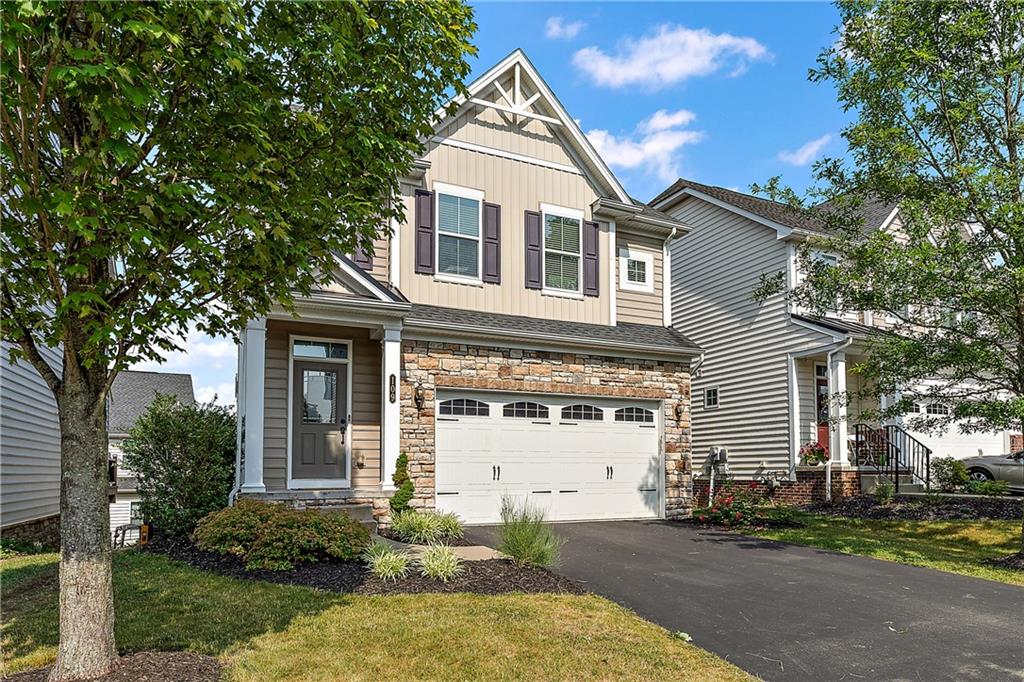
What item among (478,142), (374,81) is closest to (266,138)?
(374,81)

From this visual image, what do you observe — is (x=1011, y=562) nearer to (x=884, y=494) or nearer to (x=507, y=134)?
(x=884, y=494)

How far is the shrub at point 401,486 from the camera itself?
11.1 metres

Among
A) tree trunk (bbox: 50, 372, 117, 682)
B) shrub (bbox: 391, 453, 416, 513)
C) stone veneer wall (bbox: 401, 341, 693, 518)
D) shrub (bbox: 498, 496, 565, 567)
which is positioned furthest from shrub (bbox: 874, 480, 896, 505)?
tree trunk (bbox: 50, 372, 117, 682)

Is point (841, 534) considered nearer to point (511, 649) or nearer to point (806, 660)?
point (806, 660)

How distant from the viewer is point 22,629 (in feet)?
18.3

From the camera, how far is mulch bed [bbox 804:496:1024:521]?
13242 millimetres

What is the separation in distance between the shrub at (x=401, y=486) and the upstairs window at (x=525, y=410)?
2.29 meters

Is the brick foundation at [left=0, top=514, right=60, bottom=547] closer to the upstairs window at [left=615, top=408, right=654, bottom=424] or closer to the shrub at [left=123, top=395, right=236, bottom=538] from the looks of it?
the shrub at [left=123, top=395, right=236, bottom=538]

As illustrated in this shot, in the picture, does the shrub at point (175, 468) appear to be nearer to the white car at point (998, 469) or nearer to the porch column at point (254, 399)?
the porch column at point (254, 399)

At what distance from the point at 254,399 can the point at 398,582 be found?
15.3 ft

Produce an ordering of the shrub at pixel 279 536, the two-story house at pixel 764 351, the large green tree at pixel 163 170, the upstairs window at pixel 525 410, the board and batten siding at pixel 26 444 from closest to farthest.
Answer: the large green tree at pixel 163 170, the shrub at pixel 279 536, the board and batten siding at pixel 26 444, the upstairs window at pixel 525 410, the two-story house at pixel 764 351

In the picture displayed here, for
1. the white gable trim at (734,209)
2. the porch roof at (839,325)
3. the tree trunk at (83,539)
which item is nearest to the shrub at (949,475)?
the porch roof at (839,325)

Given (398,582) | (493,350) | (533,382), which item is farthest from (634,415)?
(398,582)

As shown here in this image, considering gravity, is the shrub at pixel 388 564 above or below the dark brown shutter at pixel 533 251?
below
